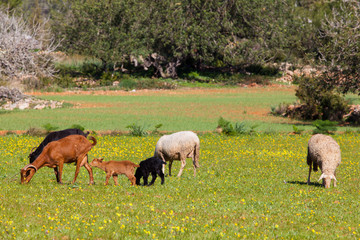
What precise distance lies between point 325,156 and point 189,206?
21.4 feet

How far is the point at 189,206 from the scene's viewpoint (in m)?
14.2

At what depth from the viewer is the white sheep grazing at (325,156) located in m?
18.0

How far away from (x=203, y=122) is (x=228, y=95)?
2343 cm

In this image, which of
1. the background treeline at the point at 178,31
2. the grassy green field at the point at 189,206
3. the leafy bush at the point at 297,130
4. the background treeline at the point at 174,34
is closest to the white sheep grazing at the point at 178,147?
the grassy green field at the point at 189,206

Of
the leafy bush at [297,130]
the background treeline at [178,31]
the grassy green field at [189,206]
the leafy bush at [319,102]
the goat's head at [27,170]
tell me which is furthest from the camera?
the background treeline at [178,31]

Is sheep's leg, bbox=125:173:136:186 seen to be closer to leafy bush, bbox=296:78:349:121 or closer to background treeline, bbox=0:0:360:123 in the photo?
leafy bush, bbox=296:78:349:121

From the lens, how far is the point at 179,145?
19.6 meters

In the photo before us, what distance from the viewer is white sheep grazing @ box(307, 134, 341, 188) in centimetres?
1797

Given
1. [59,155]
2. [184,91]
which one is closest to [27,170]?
[59,155]

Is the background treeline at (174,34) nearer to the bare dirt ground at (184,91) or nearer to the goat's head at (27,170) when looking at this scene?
the bare dirt ground at (184,91)

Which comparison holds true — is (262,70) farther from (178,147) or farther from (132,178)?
(132,178)

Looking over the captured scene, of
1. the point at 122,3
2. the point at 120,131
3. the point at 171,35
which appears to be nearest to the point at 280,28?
the point at 171,35

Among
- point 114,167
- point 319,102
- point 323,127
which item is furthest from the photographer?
point 319,102

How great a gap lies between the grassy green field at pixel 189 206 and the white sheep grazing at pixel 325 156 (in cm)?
49
